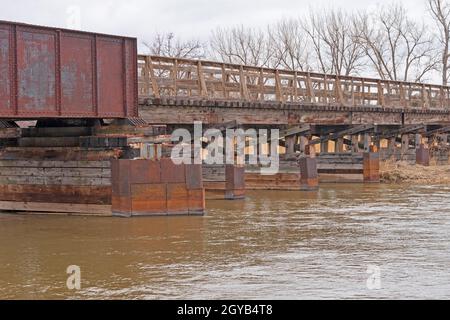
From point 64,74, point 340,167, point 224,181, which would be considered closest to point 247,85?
point 224,181

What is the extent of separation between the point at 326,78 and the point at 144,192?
13985mm

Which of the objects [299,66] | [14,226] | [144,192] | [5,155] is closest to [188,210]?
[144,192]

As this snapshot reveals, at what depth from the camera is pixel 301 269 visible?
11.7 metres

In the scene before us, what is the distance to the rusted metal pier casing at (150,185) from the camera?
18.0 m

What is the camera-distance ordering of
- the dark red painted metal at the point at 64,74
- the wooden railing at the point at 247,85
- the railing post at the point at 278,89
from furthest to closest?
the railing post at the point at 278,89 → the wooden railing at the point at 247,85 → the dark red painted metal at the point at 64,74

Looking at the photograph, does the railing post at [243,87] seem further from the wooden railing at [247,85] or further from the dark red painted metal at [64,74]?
the dark red painted metal at [64,74]

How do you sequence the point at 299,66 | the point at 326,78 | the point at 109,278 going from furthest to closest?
the point at 299,66, the point at 326,78, the point at 109,278

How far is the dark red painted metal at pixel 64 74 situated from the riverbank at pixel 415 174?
1430cm

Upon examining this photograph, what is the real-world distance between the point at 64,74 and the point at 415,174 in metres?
17.1

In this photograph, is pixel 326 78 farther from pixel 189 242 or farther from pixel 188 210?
pixel 189 242

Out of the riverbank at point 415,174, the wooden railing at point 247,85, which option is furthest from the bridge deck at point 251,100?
the riverbank at point 415,174

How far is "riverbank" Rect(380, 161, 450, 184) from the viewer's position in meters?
30.5

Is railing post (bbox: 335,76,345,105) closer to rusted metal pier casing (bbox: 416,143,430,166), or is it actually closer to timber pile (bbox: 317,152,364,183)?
timber pile (bbox: 317,152,364,183)

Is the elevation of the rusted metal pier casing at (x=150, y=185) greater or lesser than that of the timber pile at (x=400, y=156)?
lesser
